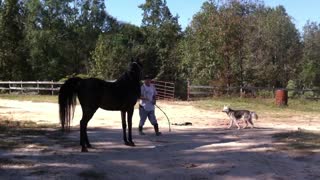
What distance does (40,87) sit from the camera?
4434 centimetres

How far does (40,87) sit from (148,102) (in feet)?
105

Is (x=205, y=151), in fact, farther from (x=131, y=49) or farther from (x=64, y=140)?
(x=131, y=49)

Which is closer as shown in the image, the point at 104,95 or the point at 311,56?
the point at 104,95

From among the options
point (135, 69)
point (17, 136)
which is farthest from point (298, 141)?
point (17, 136)

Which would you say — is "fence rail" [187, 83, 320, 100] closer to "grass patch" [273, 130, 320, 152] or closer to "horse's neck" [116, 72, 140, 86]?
"grass patch" [273, 130, 320, 152]

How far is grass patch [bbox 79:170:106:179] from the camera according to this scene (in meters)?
7.97

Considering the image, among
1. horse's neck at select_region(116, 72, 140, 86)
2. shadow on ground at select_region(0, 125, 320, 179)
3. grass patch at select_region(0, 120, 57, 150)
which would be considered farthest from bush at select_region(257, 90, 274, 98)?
horse's neck at select_region(116, 72, 140, 86)

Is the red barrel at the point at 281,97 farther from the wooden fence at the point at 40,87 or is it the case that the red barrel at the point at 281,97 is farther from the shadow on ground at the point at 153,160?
the shadow on ground at the point at 153,160

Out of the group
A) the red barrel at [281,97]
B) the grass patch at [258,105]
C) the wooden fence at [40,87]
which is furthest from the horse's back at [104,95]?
the wooden fence at [40,87]

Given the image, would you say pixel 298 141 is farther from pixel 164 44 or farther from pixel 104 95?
pixel 164 44

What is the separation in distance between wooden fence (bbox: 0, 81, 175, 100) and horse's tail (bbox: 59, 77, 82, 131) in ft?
82.3

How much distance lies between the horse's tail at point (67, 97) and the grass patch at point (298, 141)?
4.19m

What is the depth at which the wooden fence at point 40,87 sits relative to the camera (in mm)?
36219

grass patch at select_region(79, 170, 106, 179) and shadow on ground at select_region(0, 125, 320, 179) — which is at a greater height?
shadow on ground at select_region(0, 125, 320, 179)
